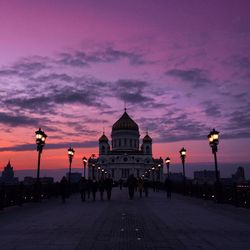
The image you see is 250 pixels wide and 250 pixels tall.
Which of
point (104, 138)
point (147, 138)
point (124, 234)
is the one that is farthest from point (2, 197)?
point (104, 138)

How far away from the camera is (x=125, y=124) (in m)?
137

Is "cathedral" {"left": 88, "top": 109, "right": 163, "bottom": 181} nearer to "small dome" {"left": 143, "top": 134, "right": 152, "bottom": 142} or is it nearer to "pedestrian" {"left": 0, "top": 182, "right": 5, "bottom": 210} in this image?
"small dome" {"left": 143, "top": 134, "right": 152, "bottom": 142}

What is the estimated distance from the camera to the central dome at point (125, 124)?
5384 inches

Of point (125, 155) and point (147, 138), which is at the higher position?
point (147, 138)

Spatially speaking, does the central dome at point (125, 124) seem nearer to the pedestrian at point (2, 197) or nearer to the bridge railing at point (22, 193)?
the bridge railing at point (22, 193)

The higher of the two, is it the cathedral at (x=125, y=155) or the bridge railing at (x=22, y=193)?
the cathedral at (x=125, y=155)

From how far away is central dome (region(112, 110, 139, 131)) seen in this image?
449ft

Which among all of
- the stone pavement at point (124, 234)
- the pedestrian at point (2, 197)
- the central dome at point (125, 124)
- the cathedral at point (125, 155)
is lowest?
the stone pavement at point (124, 234)

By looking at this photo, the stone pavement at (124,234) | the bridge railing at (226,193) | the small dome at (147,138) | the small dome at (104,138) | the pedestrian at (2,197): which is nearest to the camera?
the stone pavement at (124,234)

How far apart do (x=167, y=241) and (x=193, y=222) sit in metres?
4.55

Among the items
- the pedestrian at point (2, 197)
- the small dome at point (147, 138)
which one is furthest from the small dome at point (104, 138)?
the pedestrian at point (2, 197)

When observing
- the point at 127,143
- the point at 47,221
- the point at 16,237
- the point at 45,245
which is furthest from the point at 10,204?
the point at 127,143

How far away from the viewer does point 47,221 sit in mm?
14391

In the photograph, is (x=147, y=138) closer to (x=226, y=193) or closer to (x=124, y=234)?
(x=226, y=193)
